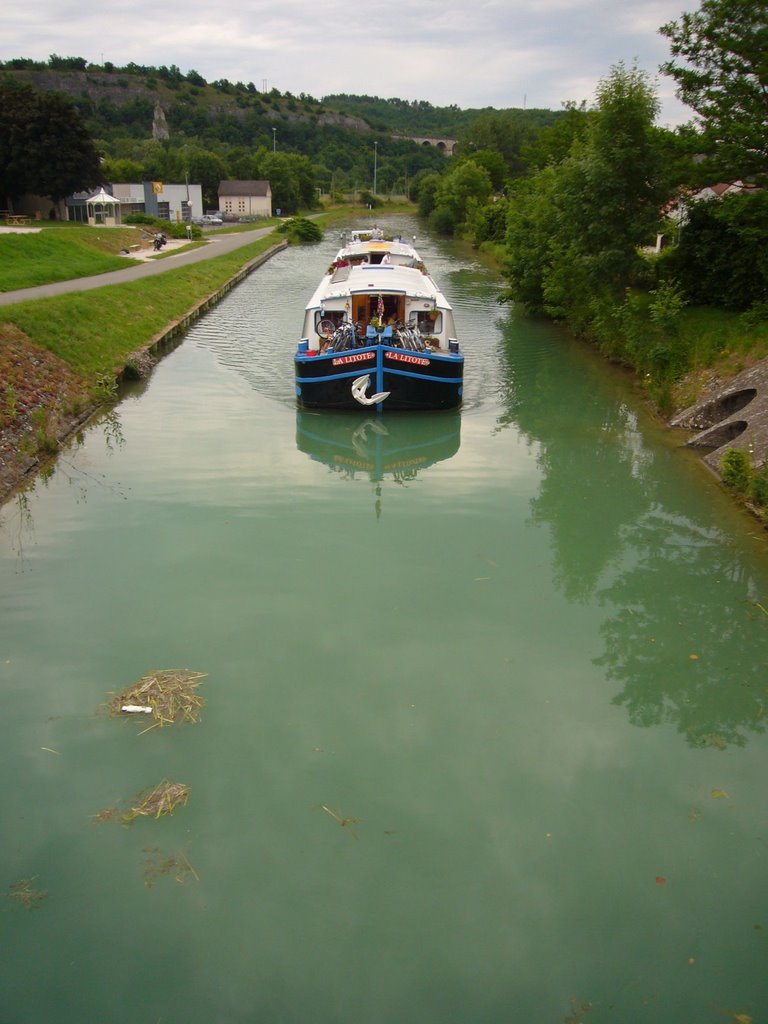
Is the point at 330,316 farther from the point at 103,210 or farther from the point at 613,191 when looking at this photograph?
the point at 103,210

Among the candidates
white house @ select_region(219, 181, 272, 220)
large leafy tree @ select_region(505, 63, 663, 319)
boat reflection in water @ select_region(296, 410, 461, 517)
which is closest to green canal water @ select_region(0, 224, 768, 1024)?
boat reflection in water @ select_region(296, 410, 461, 517)

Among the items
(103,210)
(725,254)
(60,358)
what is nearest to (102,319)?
(60,358)

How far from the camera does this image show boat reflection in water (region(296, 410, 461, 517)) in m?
15.5

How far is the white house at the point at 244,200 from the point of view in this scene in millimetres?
91562

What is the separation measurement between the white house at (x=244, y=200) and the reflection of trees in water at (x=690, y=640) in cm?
8775

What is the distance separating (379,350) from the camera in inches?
677

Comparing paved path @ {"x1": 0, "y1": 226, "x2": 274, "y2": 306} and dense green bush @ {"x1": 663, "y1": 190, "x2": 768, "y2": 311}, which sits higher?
dense green bush @ {"x1": 663, "y1": 190, "x2": 768, "y2": 311}

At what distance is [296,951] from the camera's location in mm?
5703

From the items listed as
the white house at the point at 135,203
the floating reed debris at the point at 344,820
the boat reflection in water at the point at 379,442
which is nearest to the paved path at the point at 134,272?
the white house at the point at 135,203

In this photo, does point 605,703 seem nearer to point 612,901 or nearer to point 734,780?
point 734,780

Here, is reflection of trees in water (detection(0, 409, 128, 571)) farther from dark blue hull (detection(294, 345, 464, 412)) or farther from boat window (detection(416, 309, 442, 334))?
boat window (detection(416, 309, 442, 334))

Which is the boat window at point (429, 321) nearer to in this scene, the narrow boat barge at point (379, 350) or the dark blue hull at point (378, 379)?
the narrow boat barge at point (379, 350)

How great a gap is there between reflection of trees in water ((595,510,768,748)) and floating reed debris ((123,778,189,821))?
4338 mm

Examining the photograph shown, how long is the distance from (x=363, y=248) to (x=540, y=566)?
19.1 metres
